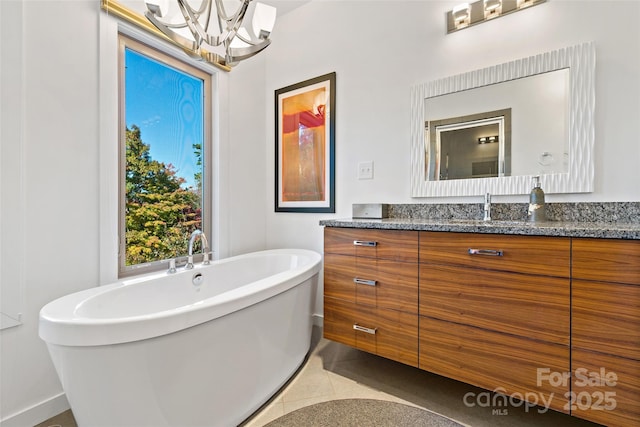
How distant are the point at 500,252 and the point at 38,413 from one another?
2289mm

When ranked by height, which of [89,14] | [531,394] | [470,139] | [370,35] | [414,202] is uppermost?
[370,35]

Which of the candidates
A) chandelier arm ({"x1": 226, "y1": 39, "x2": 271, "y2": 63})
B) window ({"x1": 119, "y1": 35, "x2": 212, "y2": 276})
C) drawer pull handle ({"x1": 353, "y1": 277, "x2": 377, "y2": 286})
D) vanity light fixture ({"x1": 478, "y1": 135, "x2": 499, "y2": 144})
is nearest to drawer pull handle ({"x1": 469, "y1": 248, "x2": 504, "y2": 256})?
drawer pull handle ({"x1": 353, "y1": 277, "x2": 377, "y2": 286})

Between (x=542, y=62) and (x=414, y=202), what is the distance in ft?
3.46

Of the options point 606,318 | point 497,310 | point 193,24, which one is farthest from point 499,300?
point 193,24

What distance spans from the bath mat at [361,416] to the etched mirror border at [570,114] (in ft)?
4.19

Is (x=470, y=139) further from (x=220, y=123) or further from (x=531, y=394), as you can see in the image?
(x=220, y=123)

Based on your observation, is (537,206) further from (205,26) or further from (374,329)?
(205,26)

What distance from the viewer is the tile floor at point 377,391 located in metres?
1.40

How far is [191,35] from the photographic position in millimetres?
1396

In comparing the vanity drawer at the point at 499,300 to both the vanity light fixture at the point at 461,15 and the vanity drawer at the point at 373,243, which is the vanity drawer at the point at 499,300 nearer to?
the vanity drawer at the point at 373,243

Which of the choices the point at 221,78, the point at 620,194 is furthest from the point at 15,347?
the point at 620,194

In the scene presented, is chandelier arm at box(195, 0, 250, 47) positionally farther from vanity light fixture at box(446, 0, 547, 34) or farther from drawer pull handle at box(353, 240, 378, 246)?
vanity light fixture at box(446, 0, 547, 34)

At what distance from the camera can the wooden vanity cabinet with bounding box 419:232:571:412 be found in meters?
1.14

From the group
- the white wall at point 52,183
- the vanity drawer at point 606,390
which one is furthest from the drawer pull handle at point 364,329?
the white wall at point 52,183
